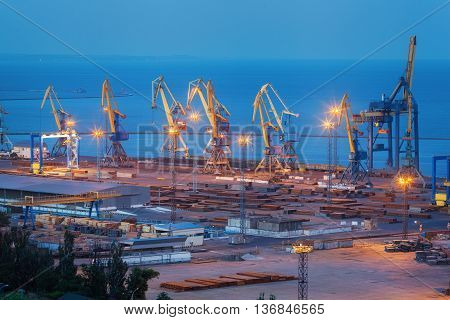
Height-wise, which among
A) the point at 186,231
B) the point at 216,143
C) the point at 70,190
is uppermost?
the point at 216,143

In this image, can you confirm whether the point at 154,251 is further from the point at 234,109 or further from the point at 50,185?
the point at 234,109

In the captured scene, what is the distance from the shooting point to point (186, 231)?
17109 millimetres

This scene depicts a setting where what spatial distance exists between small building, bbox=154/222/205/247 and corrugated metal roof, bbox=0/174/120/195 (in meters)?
3.44

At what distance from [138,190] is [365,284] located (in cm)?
924

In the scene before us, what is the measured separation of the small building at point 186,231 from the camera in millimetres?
16453

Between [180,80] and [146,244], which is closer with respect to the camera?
[146,244]

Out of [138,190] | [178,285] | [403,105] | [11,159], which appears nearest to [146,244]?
[178,285]

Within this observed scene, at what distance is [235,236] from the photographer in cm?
1675

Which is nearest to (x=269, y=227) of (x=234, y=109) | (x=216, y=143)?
(x=216, y=143)

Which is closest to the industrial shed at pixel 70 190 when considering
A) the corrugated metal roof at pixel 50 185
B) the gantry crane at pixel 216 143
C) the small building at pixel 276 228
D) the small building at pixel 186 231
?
the corrugated metal roof at pixel 50 185

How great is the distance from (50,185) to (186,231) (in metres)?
5.38

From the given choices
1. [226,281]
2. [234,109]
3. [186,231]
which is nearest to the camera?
[226,281]
